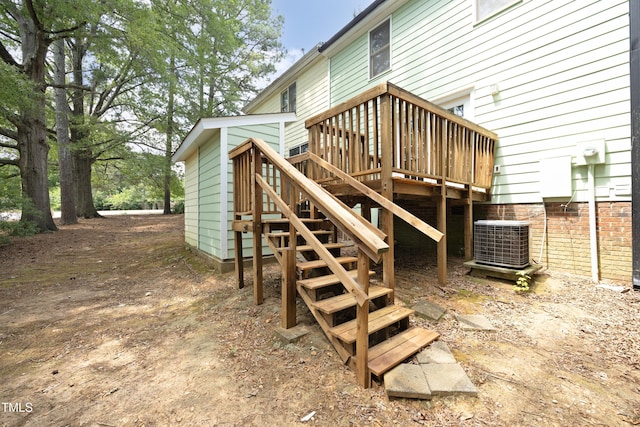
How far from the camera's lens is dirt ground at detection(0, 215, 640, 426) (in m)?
1.60

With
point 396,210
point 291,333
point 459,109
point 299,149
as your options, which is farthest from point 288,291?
point 299,149

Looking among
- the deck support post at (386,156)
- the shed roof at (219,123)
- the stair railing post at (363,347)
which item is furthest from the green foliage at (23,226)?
the stair railing post at (363,347)

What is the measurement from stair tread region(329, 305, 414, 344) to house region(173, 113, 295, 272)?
3466 millimetres

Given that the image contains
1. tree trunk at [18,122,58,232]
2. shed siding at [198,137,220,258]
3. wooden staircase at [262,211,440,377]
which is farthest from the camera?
tree trunk at [18,122,58,232]

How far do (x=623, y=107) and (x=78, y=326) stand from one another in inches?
292

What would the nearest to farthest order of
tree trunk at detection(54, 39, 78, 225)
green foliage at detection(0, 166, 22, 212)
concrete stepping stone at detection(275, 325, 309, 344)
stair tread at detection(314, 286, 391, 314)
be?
stair tread at detection(314, 286, 391, 314) < concrete stepping stone at detection(275, 325, 309, 344) < green foliage at detection(0, 166, 22, 212) < tree trunk at detection(54, 39, 78, 225)

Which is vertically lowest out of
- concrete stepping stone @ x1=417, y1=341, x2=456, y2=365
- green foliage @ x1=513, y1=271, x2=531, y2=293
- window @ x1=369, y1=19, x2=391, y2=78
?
concrete stepping stone @ x1=417, y1=341, x2=456, y2=365

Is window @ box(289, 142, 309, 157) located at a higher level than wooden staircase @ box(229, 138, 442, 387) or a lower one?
higher

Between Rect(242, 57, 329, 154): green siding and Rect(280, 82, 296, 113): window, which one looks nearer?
Rect(242, 57, 329, 154): green siding

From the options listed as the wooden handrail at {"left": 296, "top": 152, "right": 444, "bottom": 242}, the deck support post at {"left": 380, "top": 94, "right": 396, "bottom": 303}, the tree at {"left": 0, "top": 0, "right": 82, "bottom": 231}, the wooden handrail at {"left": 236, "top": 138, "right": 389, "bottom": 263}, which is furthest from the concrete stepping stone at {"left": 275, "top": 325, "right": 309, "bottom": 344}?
the tree at {"left": 0, "top": 0, "right": 82, "bottom": 231}

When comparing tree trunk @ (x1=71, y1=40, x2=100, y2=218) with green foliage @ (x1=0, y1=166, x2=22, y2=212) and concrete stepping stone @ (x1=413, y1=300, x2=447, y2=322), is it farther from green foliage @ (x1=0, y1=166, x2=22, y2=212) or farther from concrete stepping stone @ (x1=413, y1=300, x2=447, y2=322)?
concrete stepping stone @ (x1=413, y1=300, x2=447, y2=322)

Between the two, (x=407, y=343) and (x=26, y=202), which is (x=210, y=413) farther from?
(x=26, y=202)

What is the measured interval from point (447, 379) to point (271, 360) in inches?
52.4

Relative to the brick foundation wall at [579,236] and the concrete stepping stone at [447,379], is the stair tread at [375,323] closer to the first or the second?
the concrete stepping stone at [447,379]
